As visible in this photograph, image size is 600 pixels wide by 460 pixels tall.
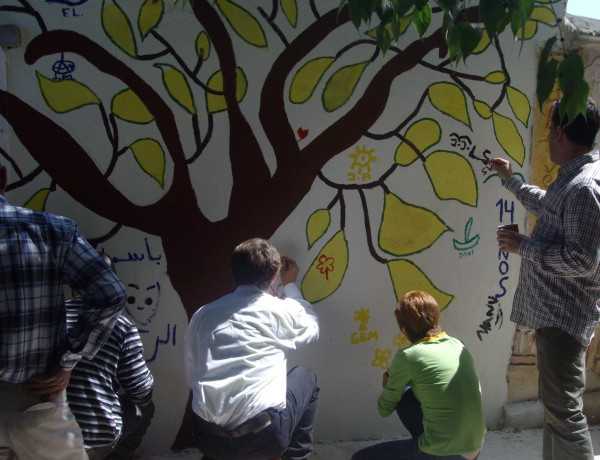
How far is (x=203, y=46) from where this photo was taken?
2.92 metres

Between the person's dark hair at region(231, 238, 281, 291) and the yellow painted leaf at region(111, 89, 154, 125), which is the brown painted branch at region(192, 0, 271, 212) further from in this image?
the person's dark hair at region(231, 238, 281, 291)

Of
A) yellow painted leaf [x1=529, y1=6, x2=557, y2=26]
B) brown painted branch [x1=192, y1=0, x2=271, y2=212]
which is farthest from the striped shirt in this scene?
yellow painted leaf [x1=529, y1=6, x2=557, y2=26]

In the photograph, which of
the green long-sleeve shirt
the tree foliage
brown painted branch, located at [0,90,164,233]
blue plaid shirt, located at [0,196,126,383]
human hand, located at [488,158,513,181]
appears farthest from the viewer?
human hand, located at [488,158,513,181]

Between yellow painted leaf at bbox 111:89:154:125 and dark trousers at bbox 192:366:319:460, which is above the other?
yellow painted leaf at bbox 111:89:154:125

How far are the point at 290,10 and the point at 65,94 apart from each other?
118cm

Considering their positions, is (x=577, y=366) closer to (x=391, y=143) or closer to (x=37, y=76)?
(x=391, y=143)

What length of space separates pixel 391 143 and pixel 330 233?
0.58 m

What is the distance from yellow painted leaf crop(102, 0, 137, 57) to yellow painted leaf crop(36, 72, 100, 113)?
10.6 inches

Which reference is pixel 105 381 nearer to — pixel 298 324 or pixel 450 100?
pixel 298 324

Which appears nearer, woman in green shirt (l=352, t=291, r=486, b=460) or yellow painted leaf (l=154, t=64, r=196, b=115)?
woman in green shirt (l=352, t=291, r=486, b=460)

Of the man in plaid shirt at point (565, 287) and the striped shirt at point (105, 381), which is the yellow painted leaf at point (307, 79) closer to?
the man in plaid shirt at point (565, 287)

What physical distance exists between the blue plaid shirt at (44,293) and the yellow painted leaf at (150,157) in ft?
3.21

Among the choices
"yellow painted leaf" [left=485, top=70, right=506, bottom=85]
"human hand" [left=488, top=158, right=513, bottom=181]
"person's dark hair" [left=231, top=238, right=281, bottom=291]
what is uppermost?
"yellow painted leaf" [left=485, top=70, right=506, bottom=85]

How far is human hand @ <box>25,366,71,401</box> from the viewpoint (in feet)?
6.35
